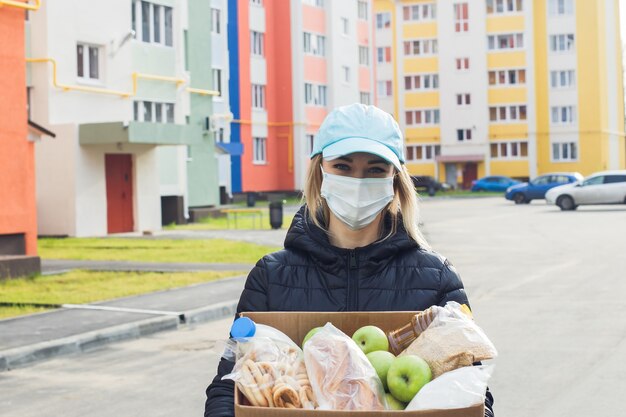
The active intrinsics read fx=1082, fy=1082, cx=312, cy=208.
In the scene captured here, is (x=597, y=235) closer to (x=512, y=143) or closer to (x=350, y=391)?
(x=350, y=391)

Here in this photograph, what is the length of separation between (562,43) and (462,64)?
7.97 meters

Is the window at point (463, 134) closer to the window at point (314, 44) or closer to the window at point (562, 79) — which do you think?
the window at point (562, 79)

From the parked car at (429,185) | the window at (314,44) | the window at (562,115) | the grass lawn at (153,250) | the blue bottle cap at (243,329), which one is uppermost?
the window at (314,44)

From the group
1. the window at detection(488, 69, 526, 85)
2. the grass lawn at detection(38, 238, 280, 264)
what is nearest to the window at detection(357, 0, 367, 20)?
the window at detection(488, 69, 526, 85)

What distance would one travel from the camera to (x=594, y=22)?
8412 centimetres

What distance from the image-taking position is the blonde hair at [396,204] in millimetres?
3394

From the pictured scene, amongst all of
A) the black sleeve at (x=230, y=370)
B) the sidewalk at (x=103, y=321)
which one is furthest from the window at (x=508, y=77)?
the black sleeve at (x=230, y=370)

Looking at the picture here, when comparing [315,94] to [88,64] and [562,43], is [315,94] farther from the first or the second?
[88,64]

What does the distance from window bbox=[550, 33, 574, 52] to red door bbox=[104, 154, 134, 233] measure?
56512 millimetres

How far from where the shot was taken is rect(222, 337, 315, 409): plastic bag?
2.47 m

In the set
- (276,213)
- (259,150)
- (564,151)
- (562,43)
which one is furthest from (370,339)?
(562,43)

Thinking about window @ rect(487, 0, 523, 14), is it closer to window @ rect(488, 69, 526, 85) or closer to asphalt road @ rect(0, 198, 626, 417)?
window @ rect(488, 69, 526, 85)

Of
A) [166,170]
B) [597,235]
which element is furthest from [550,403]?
[166,170]

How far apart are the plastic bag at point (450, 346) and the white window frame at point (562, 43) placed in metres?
85.3
